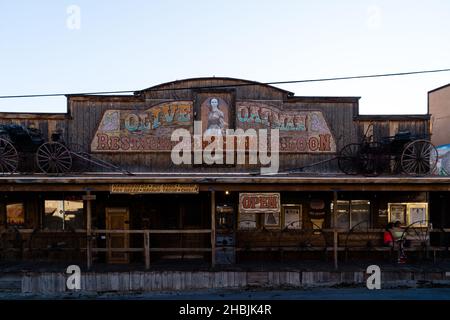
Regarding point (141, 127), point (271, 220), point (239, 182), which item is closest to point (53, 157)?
point (141, 127)

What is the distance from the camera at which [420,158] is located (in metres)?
15.0

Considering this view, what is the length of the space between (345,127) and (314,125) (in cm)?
128

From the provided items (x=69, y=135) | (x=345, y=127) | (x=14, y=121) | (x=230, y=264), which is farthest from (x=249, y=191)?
(x=14, y=121)

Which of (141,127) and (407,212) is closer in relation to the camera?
(141,127)

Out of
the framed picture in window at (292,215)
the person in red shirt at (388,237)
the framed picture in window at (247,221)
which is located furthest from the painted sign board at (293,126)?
the person in red shirt at (388,237)

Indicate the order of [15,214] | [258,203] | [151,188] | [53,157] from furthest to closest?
[15,214] → [53,157] → [258,203] → [151,188]

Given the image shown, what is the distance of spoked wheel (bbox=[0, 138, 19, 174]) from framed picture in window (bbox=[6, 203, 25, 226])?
1.68 metres

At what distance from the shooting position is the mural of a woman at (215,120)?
50.1 feet

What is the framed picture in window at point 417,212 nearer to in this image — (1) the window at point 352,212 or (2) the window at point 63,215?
(1) the window at point 352,212

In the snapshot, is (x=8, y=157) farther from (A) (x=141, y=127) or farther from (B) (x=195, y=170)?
(B) (x=195, y=170)

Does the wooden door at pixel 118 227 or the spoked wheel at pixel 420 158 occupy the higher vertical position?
the spoked wheel at pixel 420 158

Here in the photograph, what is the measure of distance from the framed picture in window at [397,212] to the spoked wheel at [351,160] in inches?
83.4

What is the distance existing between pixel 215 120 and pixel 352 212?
6698mm
